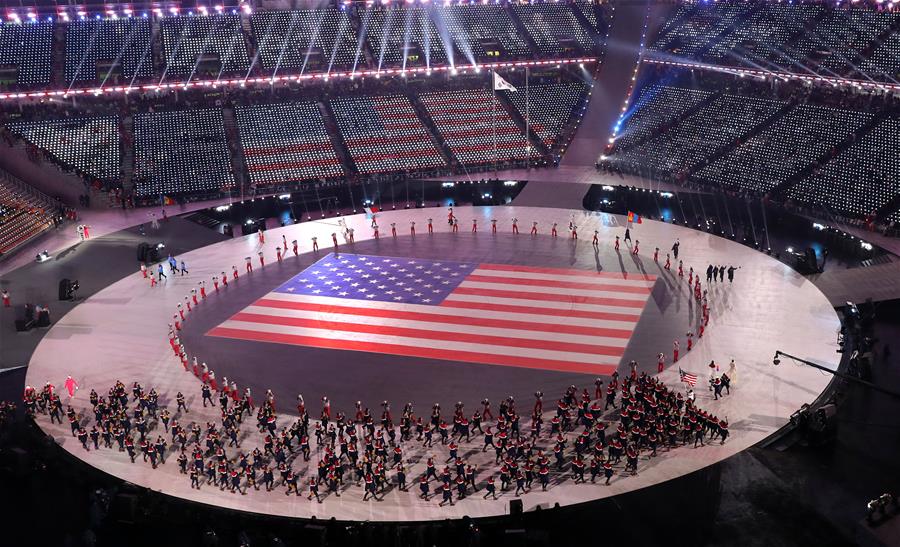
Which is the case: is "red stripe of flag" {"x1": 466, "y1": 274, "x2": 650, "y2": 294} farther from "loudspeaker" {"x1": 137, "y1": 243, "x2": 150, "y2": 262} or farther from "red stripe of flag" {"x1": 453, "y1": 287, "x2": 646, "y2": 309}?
"loudspeaker" {"x1": 137, "y1": 243, "x2": 150, "y2": 262}

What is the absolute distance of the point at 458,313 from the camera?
3725 centimetres

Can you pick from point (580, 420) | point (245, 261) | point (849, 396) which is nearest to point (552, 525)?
point (580, 420)

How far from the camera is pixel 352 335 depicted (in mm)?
35188

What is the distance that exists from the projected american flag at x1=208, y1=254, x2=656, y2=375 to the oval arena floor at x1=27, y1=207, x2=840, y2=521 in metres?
0.11

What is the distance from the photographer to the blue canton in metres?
39.9

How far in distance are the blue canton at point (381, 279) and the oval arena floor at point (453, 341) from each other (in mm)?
177

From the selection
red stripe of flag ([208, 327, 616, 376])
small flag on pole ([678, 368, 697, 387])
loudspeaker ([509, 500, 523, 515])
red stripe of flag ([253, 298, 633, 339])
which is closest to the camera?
loudspeaker ([509, 500, 523, 515])

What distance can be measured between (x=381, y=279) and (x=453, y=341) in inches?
Answer: 375

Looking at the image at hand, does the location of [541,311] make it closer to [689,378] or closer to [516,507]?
[689,378]

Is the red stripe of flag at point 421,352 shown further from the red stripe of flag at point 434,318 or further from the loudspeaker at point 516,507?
the loudspeaker at point 516,507

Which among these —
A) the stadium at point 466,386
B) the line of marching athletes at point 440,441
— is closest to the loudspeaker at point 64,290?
the stadium at point 466,386

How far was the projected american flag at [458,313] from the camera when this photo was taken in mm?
33031

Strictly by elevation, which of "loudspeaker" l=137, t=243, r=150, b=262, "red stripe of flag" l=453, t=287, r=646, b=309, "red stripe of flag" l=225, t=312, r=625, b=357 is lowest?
"red stripe of flag" l=225, t=312, r=625, b=357

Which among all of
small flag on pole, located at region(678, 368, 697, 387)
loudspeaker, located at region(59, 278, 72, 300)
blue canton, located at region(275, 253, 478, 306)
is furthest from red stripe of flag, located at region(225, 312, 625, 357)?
loudspeaker, located at region(59, 278, 72, 300)
